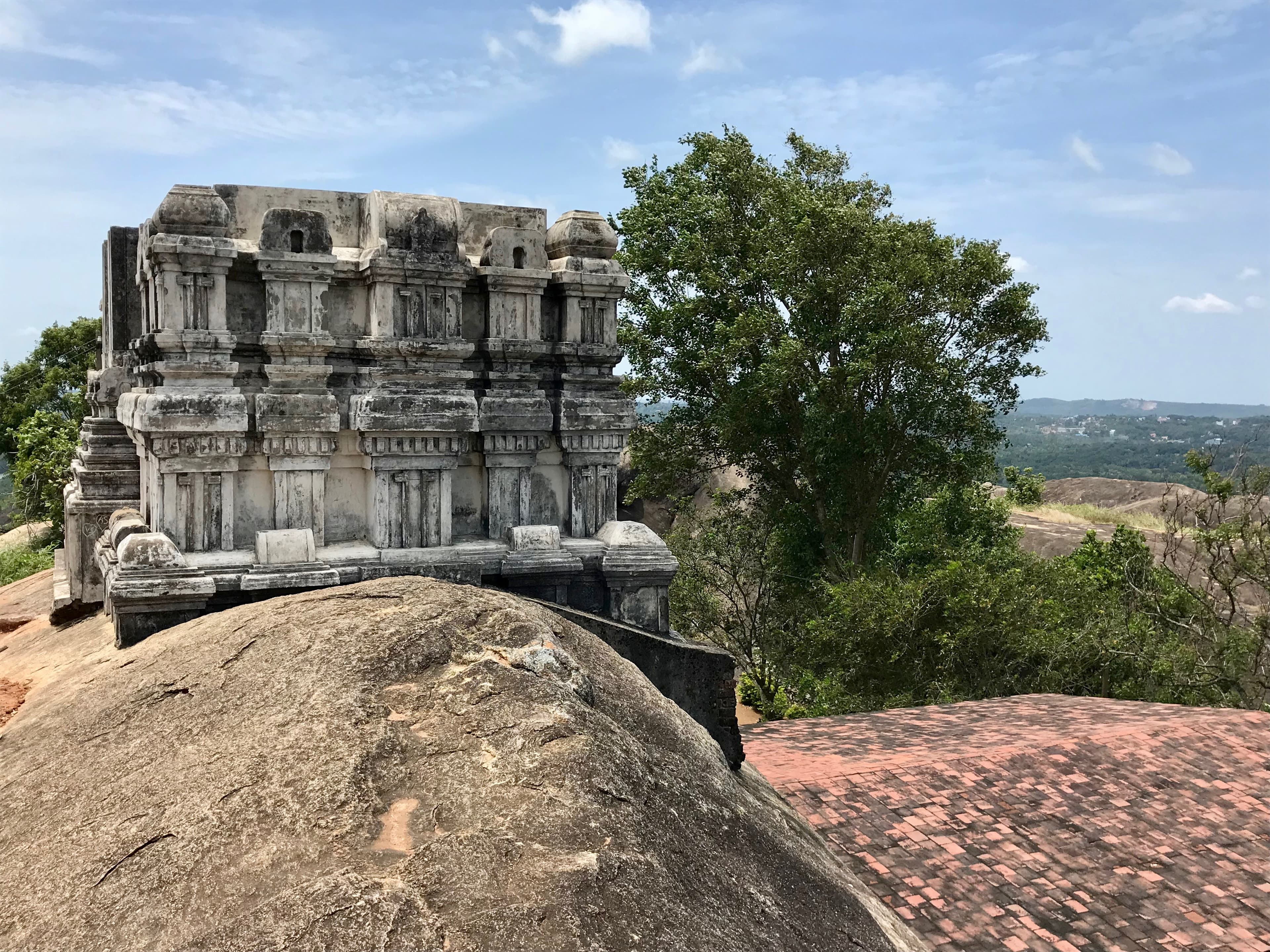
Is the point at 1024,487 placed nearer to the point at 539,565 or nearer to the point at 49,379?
the point at 539,565

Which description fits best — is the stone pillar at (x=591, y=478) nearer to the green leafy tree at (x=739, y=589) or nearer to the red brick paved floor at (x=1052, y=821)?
the red brick paved floor at (x=1052, y=821)

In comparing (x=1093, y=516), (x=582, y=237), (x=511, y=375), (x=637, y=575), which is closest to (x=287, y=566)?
(x=511, y=375)

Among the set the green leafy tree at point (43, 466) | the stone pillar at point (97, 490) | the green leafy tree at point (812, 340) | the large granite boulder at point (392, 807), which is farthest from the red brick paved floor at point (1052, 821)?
the green leafy tree at point (43, 466)

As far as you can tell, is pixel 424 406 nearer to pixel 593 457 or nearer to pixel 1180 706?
pixel 593 457

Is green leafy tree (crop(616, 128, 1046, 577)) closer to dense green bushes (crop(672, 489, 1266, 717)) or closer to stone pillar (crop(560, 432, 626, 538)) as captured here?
dense green bushes (crop(672, 489, 1266, 717))

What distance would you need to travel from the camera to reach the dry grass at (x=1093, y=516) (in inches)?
1300

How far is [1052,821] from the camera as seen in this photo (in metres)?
8.43

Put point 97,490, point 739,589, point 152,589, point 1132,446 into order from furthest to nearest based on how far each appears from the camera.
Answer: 1. point 1132,446
2. point 739,589
3. point 97,490
4. point 152,589

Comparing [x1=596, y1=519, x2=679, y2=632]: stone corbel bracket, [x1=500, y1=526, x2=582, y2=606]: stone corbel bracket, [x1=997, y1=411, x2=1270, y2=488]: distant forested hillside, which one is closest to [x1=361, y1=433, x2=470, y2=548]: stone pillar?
[x1=500, y1=526, x2=582, y2=606]: stone corbel bracket

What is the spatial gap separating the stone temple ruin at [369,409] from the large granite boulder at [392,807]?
1382 millimetres

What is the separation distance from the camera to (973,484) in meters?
20.4

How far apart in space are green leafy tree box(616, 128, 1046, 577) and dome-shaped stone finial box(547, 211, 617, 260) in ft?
34.2

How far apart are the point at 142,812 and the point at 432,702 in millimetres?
1255

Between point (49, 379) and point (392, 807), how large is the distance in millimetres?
31617
